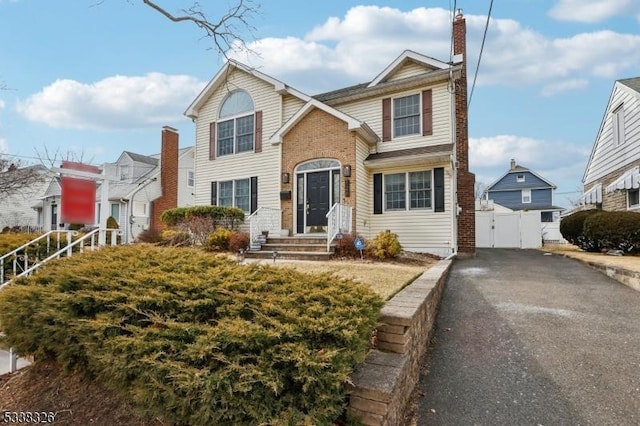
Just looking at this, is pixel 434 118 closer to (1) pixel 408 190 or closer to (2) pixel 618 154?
(1) pixel 408 190

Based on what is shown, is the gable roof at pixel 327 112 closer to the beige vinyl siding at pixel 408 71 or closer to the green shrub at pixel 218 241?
the beige vinyl siding at pixel 408 71

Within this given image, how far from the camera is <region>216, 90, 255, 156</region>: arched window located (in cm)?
1436

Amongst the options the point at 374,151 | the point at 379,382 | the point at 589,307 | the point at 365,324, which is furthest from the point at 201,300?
the point at 374,151

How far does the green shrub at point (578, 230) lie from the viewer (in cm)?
1155

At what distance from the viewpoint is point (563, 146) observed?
86.6 ft

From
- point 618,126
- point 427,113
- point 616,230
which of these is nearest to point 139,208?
point 427,113

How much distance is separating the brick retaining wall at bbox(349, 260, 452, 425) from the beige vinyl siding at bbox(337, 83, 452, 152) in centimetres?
852

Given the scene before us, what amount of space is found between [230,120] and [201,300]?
1339cm

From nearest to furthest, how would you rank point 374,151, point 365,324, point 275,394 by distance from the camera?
point 275,394 < point 365,324 < point 374,151

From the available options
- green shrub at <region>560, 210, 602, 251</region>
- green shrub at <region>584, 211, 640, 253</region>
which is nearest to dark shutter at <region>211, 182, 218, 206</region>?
green shrub at <region>584, 211, 640, 253</region>

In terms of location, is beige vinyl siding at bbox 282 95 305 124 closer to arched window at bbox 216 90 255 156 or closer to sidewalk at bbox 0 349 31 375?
arched window at bbox 216 90 255 156

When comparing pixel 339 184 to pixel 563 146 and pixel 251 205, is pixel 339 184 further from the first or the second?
pixel 563 146

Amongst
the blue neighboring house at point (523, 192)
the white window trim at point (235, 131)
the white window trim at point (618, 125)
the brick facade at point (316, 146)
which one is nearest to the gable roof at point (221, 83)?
the white window trim at point (235, 131)

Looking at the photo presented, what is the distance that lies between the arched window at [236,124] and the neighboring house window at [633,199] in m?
13.9
